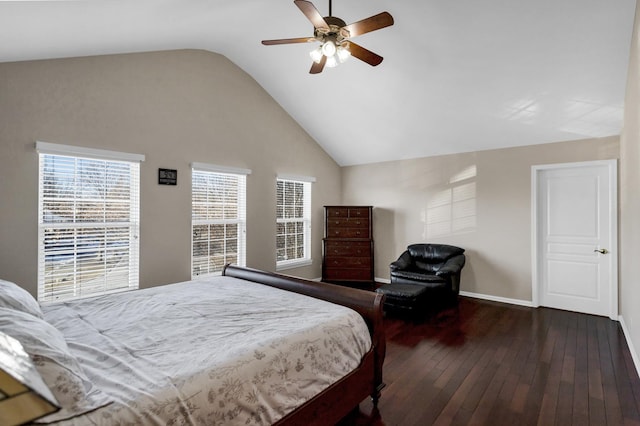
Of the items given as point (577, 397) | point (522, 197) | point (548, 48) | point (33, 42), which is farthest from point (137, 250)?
point (522, 197)

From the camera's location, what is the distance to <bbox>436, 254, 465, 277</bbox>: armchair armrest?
4465mm

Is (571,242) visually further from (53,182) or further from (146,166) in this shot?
(53,182)

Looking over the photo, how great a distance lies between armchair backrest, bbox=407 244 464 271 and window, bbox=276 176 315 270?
1.88 m

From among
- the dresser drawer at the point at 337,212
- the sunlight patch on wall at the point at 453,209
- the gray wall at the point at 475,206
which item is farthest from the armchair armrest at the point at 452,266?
the dresser drawer at the point at 337,212

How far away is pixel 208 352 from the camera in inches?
61.6

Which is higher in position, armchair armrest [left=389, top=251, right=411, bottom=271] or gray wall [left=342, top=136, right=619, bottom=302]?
gray wall [left=342, top=136, right=619, bottom=302]

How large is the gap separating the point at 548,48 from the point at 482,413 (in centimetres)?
337

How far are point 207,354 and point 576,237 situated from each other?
16.1ft

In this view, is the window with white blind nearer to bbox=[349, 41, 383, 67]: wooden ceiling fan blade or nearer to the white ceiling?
the white ceiling

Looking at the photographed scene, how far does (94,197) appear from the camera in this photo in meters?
3.43

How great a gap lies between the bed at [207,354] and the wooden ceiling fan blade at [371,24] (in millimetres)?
1968

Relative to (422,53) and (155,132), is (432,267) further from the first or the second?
(155,132)

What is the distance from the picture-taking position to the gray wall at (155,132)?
2930 mm

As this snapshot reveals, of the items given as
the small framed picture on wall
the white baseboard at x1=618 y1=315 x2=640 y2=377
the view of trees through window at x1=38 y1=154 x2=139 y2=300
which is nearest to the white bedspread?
the view of trees through window at x1=38 y1=154 x2=139 y2=300
